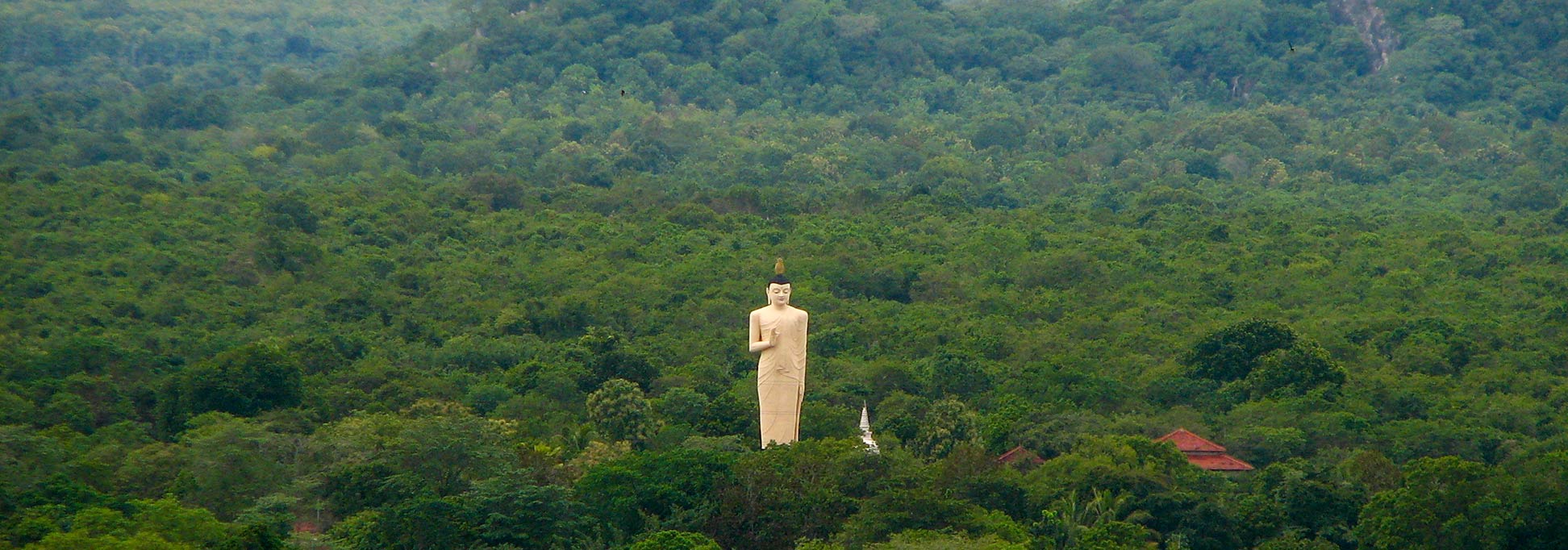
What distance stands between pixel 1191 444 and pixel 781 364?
33.3 ft

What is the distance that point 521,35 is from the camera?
89.3 metres

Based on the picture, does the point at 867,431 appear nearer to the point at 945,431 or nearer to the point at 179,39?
the point at 945,431

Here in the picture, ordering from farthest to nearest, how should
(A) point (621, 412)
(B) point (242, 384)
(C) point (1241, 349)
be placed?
(C) point (1241, 349) < (B) point (242, 384) < (A) point (621, 412)

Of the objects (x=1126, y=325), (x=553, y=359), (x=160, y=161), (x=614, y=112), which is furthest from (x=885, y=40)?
(x=553, y=359)

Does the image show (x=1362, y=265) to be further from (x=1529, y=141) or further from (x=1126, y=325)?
(x=1529, y=141)

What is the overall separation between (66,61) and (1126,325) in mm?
60947

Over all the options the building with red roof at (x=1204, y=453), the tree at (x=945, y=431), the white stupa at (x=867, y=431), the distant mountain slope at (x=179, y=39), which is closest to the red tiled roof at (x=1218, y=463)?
the building with red roof at (x=1204, y=453)

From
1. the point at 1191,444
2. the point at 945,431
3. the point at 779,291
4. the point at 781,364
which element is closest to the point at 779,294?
the point at 779,291

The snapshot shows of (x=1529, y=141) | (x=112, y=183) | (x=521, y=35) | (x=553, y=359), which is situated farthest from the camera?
(x=521, y=35)

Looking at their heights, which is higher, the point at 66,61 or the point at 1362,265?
the point at 1362,265

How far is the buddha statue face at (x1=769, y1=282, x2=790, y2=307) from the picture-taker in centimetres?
3025

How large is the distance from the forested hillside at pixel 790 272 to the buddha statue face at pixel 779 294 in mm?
2084

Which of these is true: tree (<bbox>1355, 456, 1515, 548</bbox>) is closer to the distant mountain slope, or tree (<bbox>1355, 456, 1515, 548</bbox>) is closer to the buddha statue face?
the buddha statue face

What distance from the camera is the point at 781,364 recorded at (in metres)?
30.2
